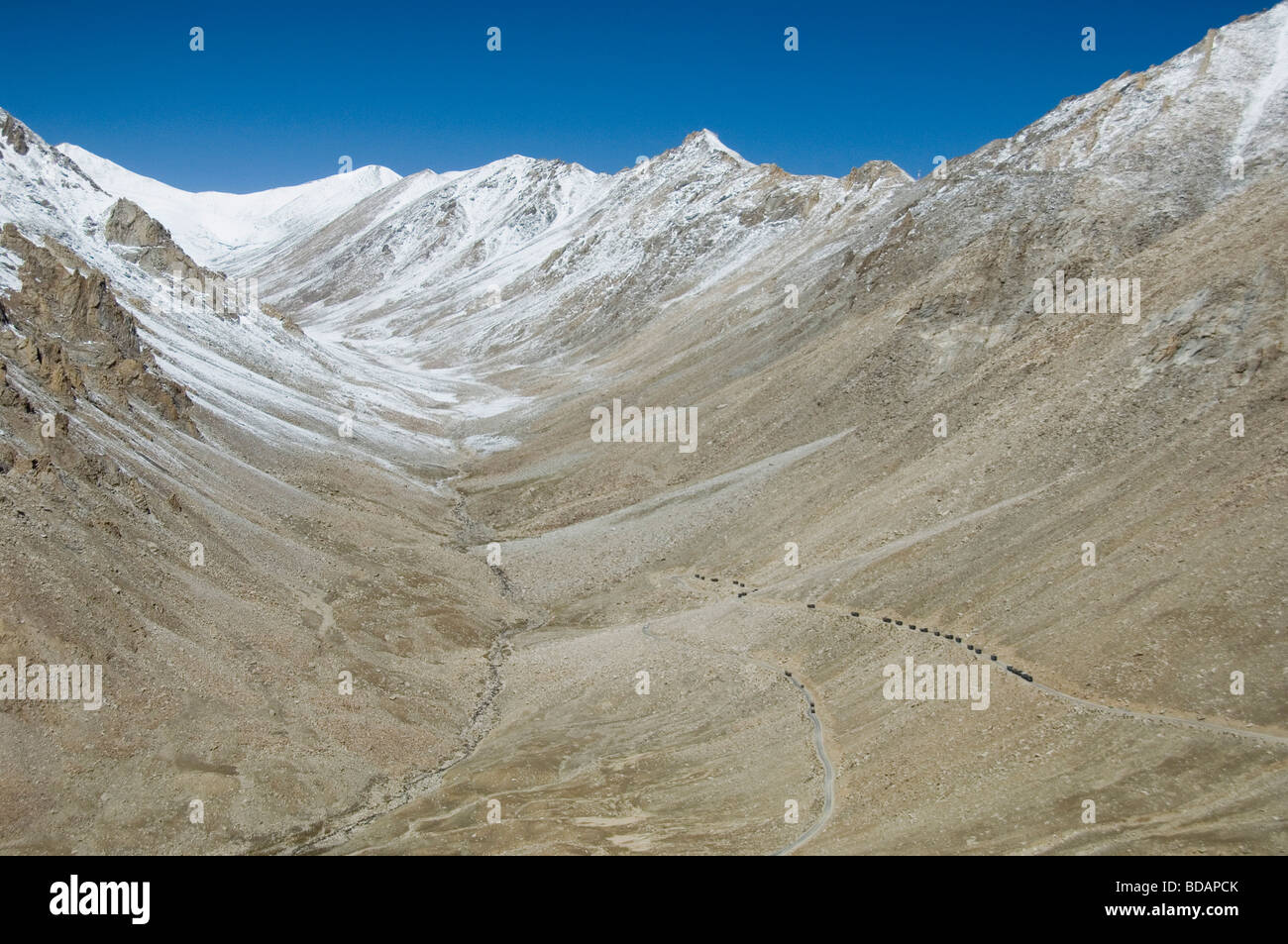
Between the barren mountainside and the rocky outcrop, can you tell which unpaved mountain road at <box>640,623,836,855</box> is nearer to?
the barren mountainside

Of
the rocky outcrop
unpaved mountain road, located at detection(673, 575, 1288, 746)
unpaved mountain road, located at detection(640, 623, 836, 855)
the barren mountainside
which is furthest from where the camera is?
the rocky outcrop

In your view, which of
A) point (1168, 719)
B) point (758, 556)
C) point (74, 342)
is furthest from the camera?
point (74, 342)

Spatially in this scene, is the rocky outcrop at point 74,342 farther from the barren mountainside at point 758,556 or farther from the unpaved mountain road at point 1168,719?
the unpaved mountain road at point 1168,719

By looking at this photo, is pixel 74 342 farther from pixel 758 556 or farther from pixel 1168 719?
pixel 1168 719

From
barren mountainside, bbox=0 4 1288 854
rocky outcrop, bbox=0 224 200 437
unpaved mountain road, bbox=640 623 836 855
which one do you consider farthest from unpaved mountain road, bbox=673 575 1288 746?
rocky outcrop, bbox=0 224 200 437

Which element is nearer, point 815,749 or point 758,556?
point 815,749

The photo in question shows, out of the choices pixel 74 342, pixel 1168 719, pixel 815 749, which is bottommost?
pixel 815 749

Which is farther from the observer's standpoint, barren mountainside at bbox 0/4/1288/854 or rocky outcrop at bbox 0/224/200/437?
rocky outcrop at bbox 0/224/200/437

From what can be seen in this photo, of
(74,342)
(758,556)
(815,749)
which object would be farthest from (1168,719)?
(74,342)

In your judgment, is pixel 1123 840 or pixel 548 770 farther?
pixel 548 770
